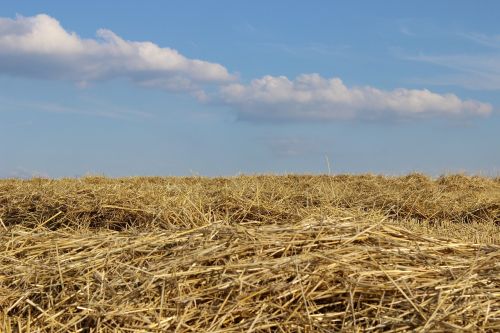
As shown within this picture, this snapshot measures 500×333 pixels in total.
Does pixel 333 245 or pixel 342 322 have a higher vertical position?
pixel 333 245

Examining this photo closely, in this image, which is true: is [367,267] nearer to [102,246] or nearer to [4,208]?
[102,246]

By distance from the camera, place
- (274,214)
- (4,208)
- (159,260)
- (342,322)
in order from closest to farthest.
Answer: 1. (342,322)
2. (159,260)
3. (274,214)
4. (4,208)

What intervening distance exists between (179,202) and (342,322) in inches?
121

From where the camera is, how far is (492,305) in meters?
3.22

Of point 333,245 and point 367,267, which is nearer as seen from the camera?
point 367,267

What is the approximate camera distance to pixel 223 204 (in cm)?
602

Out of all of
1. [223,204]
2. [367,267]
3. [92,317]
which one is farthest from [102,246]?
[223,204]

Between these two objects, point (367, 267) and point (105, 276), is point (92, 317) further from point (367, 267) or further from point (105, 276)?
point (367, 267)

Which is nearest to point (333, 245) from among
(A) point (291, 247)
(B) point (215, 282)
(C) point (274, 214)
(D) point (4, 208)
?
(A) point (291, 247)

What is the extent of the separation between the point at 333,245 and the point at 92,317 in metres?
1.41

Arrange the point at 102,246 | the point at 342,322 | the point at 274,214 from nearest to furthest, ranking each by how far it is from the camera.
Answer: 1. the point at 342,322
2. the point at 102,246
3. the point at 274,214

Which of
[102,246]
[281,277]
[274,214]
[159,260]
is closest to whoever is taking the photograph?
[281,277]

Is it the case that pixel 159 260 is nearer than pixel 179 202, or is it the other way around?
pixel 159 260

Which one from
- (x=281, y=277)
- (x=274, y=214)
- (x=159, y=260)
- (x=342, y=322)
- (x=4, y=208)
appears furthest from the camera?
(x=4, y=208)
